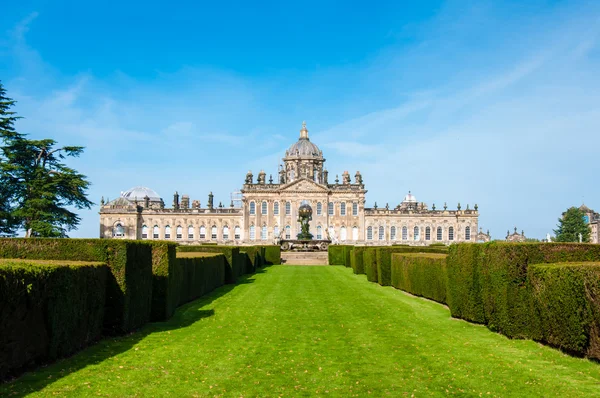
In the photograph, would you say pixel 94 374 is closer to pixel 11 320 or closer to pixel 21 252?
pixel 11 320

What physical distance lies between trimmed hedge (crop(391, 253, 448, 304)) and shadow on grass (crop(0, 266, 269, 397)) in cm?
621

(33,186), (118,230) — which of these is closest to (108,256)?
(33,186)

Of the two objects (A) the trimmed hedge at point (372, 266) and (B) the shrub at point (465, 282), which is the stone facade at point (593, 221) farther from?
(B) the shrub at point (465, 282)

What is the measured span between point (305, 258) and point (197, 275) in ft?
95.1

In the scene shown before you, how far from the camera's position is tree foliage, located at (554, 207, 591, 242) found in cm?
6925

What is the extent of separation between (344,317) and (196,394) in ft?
21.8

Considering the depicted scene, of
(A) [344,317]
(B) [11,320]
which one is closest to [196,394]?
(B) [11,320]

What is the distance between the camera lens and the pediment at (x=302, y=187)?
73706 millimetres

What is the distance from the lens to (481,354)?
892 cm

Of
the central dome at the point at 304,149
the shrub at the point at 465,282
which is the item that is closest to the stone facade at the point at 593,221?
the central dome at the point at 304,149

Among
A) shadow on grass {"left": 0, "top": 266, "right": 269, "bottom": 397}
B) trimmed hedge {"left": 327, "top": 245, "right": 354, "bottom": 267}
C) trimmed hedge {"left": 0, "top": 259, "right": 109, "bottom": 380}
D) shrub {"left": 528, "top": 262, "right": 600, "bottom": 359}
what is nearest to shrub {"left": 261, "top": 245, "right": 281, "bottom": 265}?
trimmed hedge {"left": 327, "top": 245, "right": 354, "bottom": 267}

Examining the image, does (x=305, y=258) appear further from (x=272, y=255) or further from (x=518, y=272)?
(x=518, y=272)

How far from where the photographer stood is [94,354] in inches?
346

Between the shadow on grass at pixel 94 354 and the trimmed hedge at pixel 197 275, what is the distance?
83 centimetres
